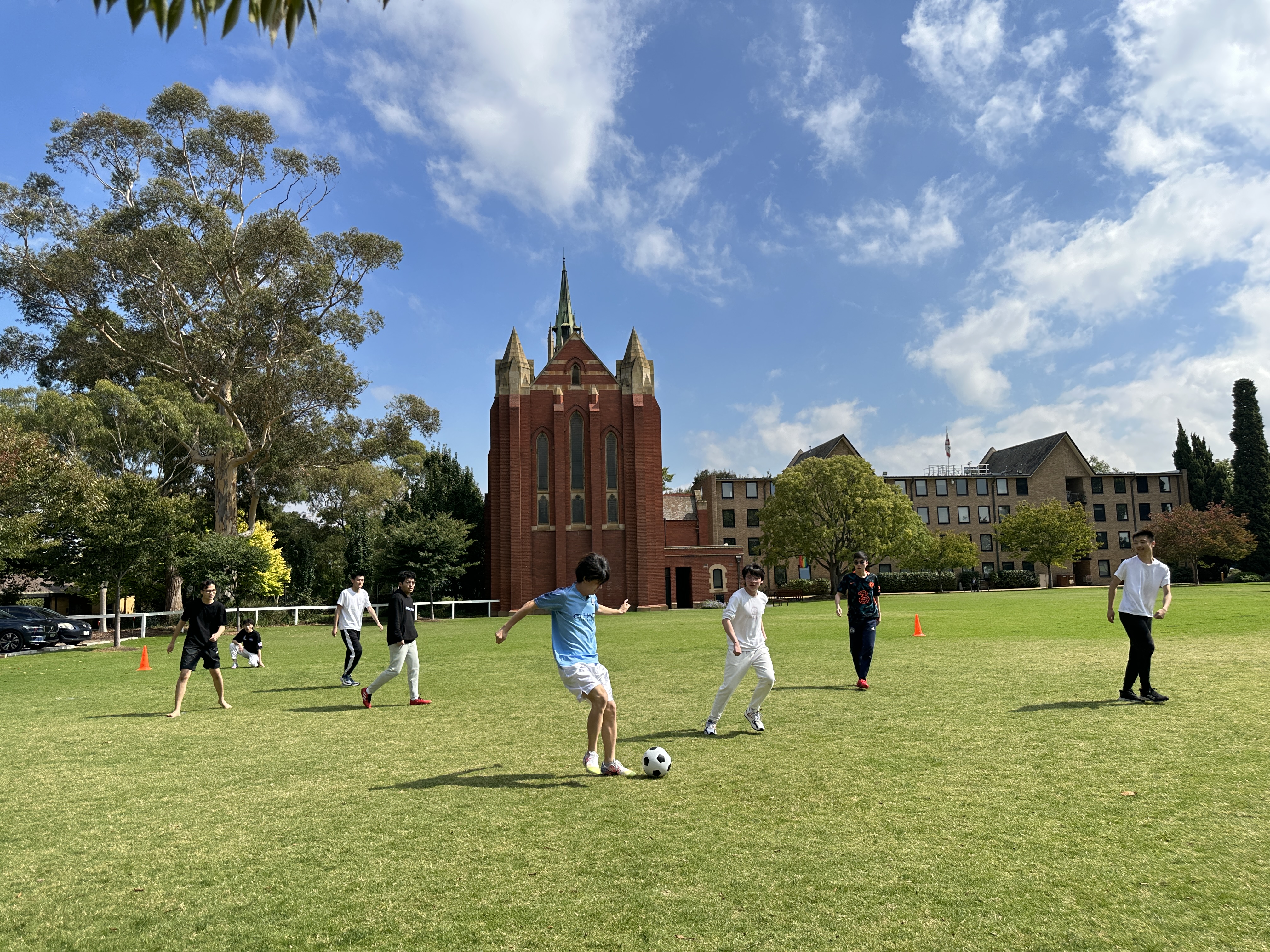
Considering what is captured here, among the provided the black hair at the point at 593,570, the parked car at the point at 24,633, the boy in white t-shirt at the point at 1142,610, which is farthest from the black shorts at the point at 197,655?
the parked car at the point at 24,633

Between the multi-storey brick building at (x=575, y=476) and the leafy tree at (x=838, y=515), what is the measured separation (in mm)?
8645

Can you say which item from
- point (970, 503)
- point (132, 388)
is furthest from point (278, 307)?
point (970, 503)

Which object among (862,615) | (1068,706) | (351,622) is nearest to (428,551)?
(351,622)

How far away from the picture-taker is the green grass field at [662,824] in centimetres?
393

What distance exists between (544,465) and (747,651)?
42916mm

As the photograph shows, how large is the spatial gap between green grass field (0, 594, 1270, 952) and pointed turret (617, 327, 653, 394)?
4035 cm

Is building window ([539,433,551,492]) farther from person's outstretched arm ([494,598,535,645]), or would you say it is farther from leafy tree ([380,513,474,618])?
person's outstretched arm ([494,598,535,645])

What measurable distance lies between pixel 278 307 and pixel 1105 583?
7305 centimetres

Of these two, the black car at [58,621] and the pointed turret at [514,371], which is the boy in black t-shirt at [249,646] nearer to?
the black car at [58,621]

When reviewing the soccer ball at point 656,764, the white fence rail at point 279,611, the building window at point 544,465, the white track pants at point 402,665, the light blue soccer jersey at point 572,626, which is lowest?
the white fence rail at point 279,611

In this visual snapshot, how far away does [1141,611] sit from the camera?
9797mm

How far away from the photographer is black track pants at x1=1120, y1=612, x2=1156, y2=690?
9703 millimetres

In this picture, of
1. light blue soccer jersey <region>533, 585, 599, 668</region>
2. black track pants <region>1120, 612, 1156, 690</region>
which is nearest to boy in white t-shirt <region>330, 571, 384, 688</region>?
light blue soccer jersey <region>533, 585, 599, 668</region>

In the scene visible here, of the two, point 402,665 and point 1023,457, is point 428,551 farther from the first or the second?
point 1023,457
